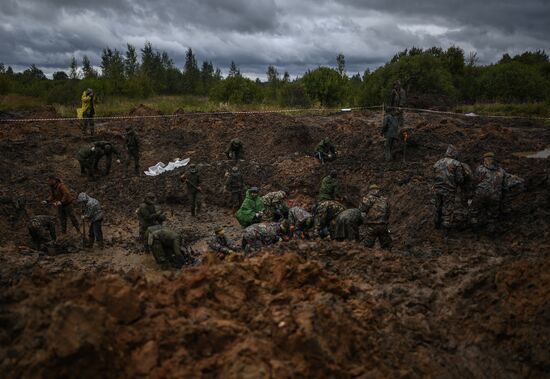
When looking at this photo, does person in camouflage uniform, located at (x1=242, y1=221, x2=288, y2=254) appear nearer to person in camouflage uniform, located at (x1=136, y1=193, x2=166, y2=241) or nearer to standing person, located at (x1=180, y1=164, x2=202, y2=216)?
person in camouflage uniform, located at (x1=136, y1=193, x2=166, y2=241)

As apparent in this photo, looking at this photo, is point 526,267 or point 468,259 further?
point 468,259

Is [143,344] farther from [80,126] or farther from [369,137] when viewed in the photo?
[80,126]

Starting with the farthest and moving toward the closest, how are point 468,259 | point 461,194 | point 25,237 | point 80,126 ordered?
point 80,126 < point 25,237 < point 461,194 < point 468,259

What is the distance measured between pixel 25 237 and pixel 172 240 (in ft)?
12.0

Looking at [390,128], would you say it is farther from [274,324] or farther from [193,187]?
[274,324]

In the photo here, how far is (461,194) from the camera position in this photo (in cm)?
819

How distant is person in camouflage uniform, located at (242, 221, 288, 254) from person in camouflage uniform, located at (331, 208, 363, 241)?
104 cm

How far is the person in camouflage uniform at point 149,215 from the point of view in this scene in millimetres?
8398

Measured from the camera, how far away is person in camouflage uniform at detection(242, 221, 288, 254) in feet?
26.0

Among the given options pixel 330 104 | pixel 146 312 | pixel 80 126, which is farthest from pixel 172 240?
pixel 330 104

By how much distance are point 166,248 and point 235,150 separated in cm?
608

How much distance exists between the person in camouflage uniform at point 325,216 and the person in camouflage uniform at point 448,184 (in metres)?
1.79

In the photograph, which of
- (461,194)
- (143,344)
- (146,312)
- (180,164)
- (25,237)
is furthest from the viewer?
(180,164)

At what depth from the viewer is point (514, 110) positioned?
72.4ft
